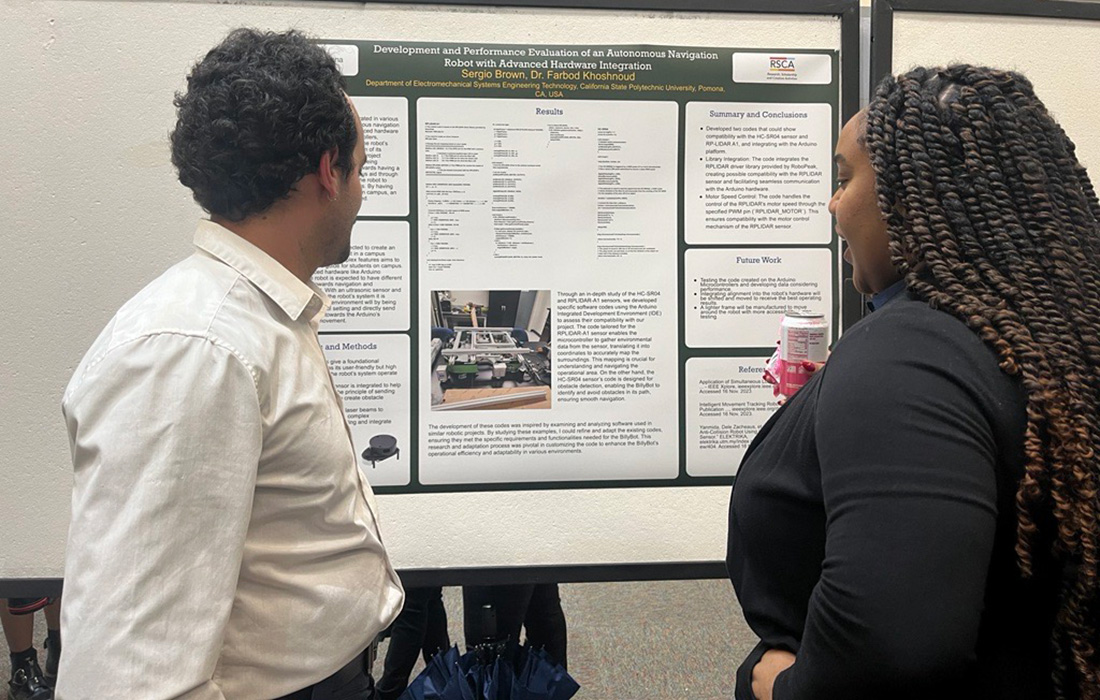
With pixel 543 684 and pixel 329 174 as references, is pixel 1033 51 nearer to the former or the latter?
pixel 329 174

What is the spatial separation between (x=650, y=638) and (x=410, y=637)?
4.68ft

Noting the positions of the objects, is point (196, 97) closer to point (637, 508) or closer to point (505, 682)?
point (637, 508)

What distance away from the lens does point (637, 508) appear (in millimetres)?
1544

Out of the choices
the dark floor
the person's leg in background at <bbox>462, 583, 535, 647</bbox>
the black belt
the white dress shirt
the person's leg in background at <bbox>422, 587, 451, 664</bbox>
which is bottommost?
the dark floor

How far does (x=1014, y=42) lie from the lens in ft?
5.14

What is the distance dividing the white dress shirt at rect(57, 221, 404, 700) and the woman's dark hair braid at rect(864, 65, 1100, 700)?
698mm

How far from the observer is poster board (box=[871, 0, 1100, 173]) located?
1538mm

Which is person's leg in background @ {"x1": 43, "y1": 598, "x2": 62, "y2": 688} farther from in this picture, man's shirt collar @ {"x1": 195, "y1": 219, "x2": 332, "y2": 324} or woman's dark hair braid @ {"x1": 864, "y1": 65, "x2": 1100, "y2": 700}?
woman's dark hair braid @ {"x1": 864, "y1": 65, "x2": 1100, "y2": 700}

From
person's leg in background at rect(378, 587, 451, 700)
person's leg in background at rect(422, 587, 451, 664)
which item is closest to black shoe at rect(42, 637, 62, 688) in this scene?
person's leg in background at rect(378, 587, 451, 700)

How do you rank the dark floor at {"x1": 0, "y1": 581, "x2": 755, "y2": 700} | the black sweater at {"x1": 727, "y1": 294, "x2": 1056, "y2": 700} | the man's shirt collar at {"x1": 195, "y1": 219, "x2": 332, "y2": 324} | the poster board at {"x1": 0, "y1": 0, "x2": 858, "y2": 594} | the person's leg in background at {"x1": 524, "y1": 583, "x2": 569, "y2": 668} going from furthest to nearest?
1. the dark floor at {"x1": 0, "y1": 581, "x2": 755, "y2": 700}
2. the person's leg in background at {"x1": 524, "y1": 583, "x2": 569, "y2": 668}
3. the poster board at {"x1": 0, "y1": 0, "x2": 858, "y2": 594}
4. the man's shirt collar at {"x1": 195, "y1": 219, "x2": 332, "y2": 324}
5. the black sweater at {"x1": 727, "y1": 294, "x2": 1056, "y2": 700}

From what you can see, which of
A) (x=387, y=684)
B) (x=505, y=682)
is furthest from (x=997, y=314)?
(x=387, y=684)

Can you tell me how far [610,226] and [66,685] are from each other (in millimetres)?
1127

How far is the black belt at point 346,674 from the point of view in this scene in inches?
39.1

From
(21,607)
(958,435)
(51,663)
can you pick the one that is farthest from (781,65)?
(51,663)
